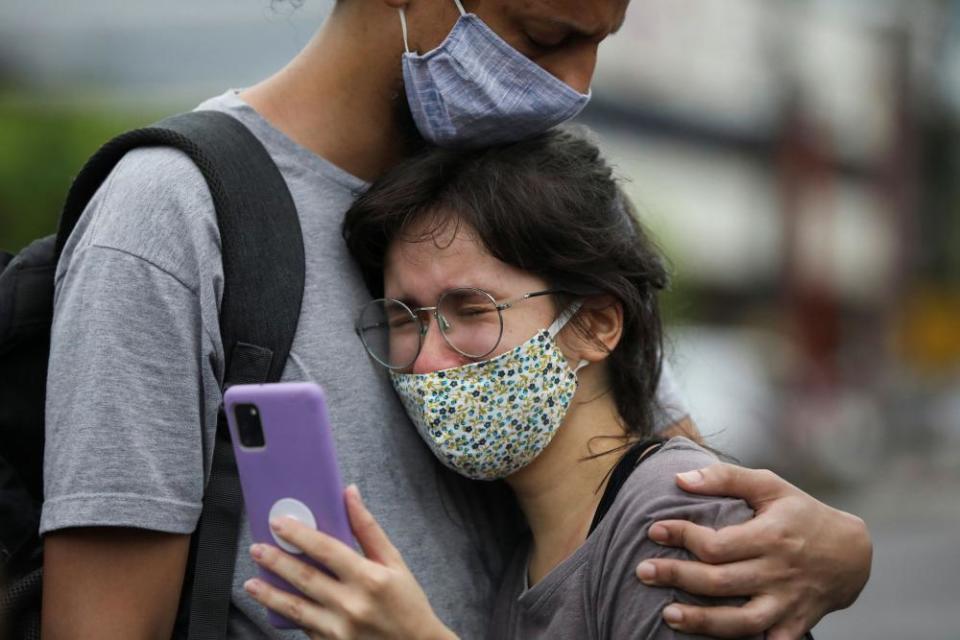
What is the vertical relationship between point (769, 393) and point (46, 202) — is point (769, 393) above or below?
below

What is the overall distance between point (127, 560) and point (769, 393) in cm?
1669

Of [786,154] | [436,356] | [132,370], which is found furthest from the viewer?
[786,154]

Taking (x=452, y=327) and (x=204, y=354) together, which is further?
(x=452, y=327)

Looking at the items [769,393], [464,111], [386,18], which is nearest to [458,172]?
[464,111]

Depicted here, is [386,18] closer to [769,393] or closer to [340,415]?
[340,415]

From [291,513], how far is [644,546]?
596mm

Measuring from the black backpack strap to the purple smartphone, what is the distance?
204 mm

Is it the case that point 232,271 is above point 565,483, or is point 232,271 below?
above

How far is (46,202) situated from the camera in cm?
1340

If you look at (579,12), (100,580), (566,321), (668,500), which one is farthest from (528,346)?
(100,580)

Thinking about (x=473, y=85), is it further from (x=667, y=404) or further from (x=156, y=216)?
(x=667, y=404)

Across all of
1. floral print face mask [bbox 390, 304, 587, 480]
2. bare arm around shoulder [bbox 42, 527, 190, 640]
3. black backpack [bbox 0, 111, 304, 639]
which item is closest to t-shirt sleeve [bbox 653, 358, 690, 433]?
floral print face mask [bbox 390, 304, 587, 480]

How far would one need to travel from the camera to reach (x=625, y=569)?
2.15 metres

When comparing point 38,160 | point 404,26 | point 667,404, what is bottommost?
point 38,160
